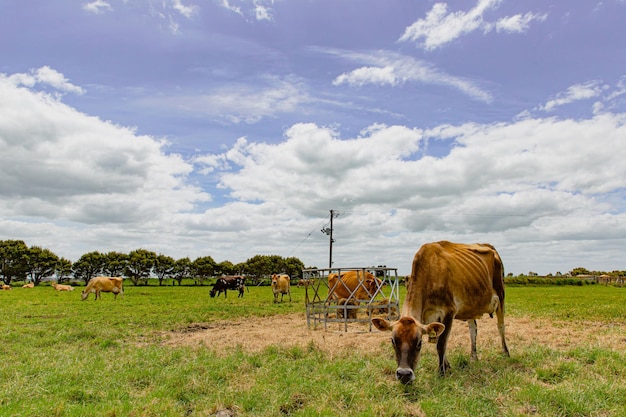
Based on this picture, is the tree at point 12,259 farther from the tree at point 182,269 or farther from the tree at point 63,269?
the tree at point 182,269

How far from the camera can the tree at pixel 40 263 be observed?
68.9 metres

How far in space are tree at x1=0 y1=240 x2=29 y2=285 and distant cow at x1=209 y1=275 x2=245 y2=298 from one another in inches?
1854

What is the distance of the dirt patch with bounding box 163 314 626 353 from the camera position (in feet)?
34.3

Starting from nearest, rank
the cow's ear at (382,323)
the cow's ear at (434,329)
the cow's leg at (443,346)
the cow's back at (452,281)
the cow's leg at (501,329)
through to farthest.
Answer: the cow's ear at (434,329)
the cow's ear at (382,323)
the cow's leg at (443,346)
the cow's back at (452,281)
the cow's leg at (501,329)

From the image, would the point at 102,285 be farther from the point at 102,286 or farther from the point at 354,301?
the point at 354,301

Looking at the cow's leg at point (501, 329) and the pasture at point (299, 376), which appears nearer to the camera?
the pasture at point (299, 376)

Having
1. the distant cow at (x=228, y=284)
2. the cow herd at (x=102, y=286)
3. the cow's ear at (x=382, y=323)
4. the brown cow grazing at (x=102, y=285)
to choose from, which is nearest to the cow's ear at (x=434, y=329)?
the cow's ear at (x=382, y=323)

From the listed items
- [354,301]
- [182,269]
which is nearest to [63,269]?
[182,269]

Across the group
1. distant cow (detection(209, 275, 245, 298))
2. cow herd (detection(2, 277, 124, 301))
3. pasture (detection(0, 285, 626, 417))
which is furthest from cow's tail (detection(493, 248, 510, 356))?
distant cow (detection(209, 275, 245, 298))

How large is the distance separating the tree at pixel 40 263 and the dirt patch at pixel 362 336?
66381 millimetres

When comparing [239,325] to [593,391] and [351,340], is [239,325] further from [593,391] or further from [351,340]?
[593,391]

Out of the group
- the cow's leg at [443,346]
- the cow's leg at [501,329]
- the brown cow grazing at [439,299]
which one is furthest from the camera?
the cow's leg at [501,329]

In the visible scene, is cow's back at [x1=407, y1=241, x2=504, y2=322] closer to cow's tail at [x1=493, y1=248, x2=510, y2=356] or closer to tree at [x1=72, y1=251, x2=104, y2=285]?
cow's tail at [x1=493, y1=248, x2=510, y2=356]

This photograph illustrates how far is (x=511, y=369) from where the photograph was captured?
25.8 feet
